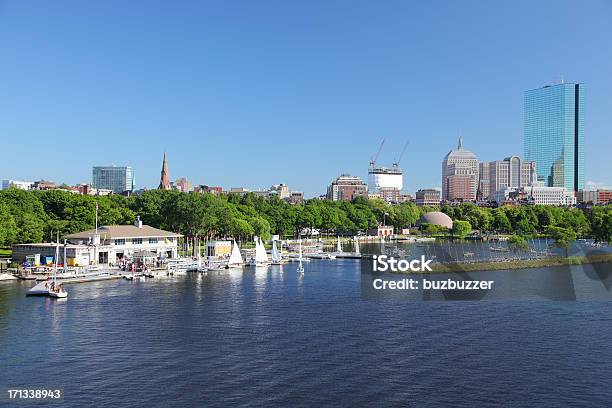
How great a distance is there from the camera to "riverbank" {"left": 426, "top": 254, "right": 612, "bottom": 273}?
70.8 meters

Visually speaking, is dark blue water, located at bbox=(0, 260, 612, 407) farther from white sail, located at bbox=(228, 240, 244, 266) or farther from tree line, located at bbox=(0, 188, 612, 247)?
tree line, located at bbox=(0, 188, 612, 247)

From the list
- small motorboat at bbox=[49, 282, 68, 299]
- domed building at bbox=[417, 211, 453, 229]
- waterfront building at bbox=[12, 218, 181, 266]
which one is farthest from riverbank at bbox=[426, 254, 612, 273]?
domed building at bbox=[417, 211, 453, 229]

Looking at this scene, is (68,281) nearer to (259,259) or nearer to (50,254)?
(50,254)

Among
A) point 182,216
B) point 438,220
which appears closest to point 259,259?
point 182,216

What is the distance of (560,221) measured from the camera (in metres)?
161

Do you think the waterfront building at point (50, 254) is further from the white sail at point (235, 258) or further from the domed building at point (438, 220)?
the domed building at point (438, 220)

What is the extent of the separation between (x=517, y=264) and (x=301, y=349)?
49600 millimetres

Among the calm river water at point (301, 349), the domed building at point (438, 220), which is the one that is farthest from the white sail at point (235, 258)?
the domed building at point (438, 220)

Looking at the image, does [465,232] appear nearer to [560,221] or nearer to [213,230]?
[560,221]

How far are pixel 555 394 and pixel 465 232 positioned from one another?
5046 inches

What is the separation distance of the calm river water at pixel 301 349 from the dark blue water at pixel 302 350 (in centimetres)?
9

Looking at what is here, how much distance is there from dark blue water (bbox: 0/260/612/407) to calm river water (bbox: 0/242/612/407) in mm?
93

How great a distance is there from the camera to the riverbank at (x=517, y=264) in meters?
70.8

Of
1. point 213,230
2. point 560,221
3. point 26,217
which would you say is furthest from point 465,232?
point 26,217
